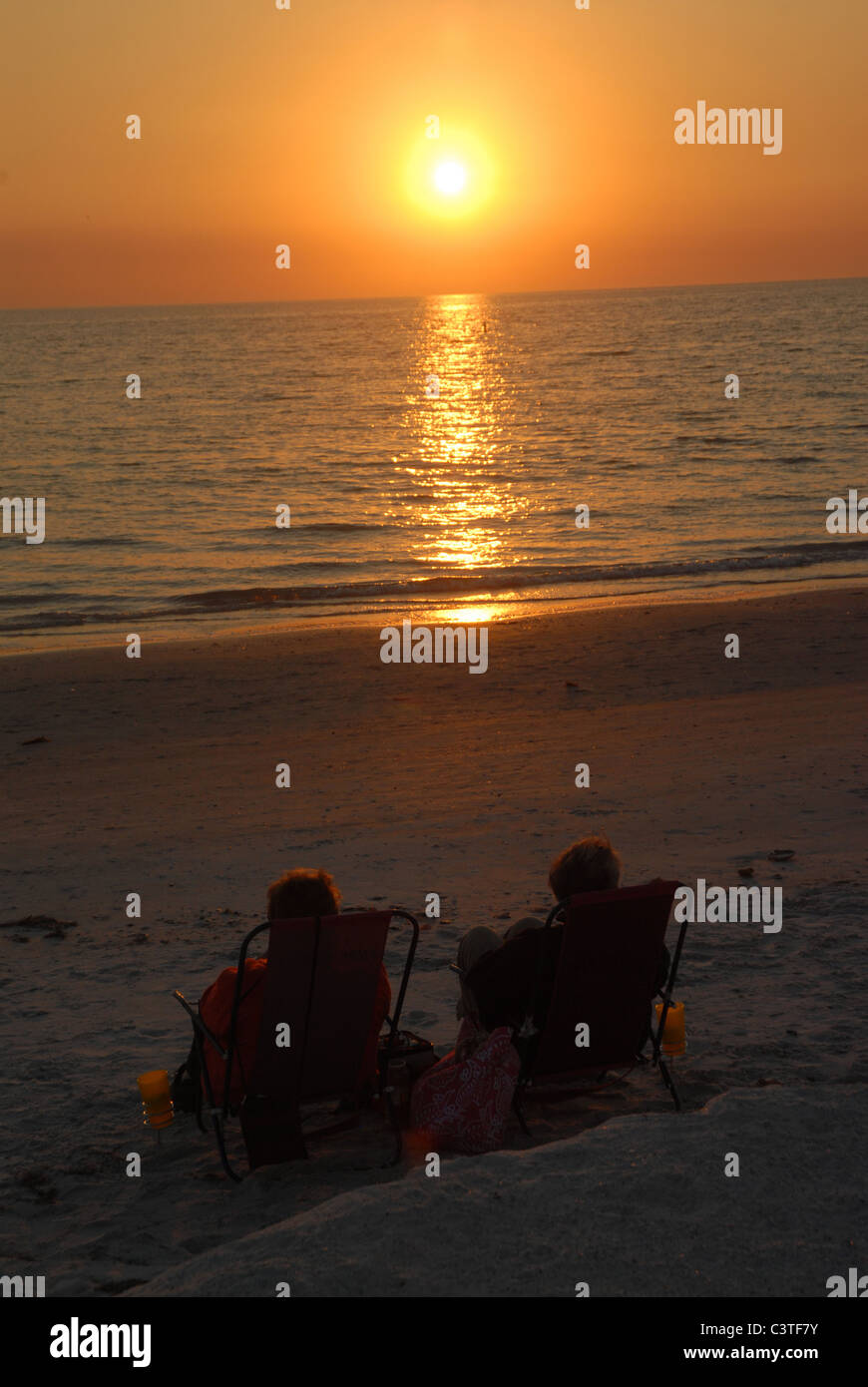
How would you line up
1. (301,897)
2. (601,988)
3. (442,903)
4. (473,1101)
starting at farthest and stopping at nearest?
(442,903)
(601,988)
(473,1101)
(301,897)

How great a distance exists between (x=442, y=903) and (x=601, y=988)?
91.2 inches

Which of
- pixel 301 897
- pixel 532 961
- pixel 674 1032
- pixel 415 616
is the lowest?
pixel 674 1032

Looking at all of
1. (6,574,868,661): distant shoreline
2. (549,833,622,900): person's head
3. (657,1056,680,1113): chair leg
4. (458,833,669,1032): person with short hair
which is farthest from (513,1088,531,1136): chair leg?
(6,574,868,661): distant shoreline

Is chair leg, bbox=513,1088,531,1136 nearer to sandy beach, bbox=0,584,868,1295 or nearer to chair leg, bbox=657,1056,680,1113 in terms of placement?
sandy beach, bbox=0,584,868,1295

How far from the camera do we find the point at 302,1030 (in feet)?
13.3

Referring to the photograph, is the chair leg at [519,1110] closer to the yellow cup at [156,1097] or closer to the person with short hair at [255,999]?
the person with short hair at [255,999]

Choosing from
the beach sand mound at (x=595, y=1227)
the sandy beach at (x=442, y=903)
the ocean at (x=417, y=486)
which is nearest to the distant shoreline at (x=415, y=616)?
the ocean at (x=417, y=486)

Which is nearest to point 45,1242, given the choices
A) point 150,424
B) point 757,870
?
point 757,870

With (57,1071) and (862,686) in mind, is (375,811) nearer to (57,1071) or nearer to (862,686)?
(57,1071)

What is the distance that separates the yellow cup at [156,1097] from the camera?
168 inches

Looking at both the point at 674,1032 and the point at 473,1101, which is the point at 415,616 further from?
the point at 473,1101

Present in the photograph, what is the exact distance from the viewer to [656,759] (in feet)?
29.8

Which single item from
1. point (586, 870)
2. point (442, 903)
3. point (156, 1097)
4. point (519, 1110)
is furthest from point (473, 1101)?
point (442, 903)

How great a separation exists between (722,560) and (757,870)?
1510 centimetres
